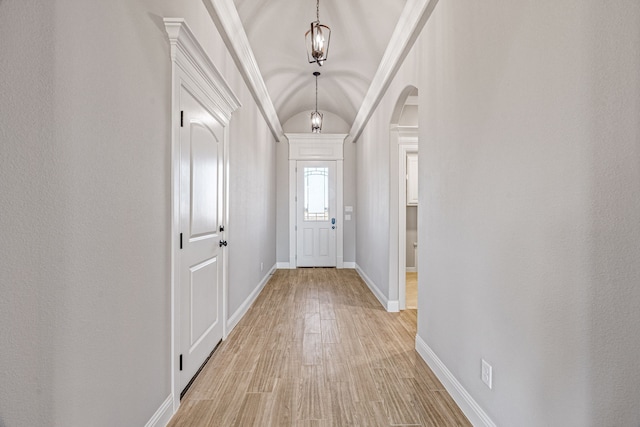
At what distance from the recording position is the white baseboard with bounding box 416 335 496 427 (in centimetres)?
180

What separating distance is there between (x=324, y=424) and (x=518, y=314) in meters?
1.17

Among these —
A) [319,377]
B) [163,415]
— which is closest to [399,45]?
[319,377]

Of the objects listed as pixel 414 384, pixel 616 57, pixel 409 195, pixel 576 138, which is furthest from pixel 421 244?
pixel 409 195

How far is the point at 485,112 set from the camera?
1811 millimetres

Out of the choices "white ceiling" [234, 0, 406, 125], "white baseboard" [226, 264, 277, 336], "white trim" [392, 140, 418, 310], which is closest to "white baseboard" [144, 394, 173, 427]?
"white baseboard" [226, 264, 277, 336]

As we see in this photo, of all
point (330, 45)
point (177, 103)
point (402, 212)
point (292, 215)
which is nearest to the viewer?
point (177, 103)

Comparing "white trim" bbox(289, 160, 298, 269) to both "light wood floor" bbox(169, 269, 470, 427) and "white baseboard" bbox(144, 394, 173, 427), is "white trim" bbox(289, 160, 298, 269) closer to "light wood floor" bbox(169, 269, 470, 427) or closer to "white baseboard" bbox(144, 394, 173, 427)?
"light wood floor" bbox(169, 269, 470, 427)

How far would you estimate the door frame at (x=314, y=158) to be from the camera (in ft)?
23.7

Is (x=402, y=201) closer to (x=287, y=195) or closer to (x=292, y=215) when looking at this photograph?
(x=292, y=215)

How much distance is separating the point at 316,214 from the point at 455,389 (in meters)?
5.35

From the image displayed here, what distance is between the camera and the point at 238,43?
3.29m

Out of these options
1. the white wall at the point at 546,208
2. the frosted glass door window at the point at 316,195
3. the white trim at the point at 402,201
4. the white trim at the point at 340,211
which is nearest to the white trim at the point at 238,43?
the white wall at the point at 546,208

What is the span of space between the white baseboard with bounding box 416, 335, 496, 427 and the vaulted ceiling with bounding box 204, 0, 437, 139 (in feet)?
8.43

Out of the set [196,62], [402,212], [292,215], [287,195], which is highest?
[196,62]
